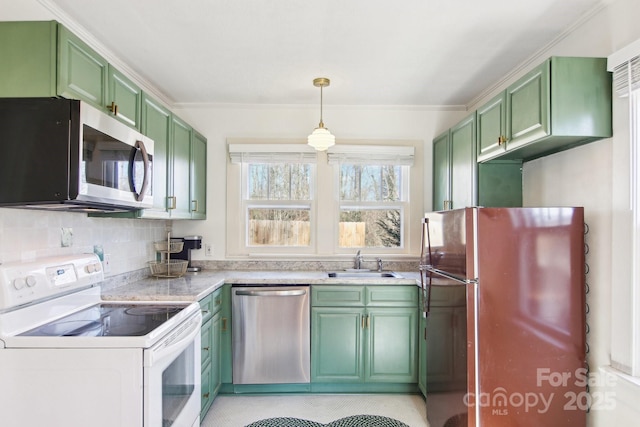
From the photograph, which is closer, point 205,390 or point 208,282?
point 205,390

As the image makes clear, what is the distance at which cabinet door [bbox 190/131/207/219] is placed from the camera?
3.17 metres

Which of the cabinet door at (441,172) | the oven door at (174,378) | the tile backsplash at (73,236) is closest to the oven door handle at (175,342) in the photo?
the oven door at (174,378)

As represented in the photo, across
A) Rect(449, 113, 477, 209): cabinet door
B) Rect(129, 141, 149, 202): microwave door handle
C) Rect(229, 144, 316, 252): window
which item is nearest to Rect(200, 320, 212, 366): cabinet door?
Rect(129, 141, 149, 202): microwave door handle

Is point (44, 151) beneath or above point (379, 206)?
above

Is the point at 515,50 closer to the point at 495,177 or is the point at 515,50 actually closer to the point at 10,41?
the point at 495,177

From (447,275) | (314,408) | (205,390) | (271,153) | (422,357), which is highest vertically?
(271,153)

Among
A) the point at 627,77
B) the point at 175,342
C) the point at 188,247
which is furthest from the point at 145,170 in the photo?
the point at 627,77

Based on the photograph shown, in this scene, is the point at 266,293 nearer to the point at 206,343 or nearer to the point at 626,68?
the point at 206,343

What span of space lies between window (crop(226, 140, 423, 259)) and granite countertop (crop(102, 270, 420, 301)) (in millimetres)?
357

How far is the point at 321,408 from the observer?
2.76 m

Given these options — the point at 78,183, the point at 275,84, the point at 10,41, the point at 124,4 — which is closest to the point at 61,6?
the point at 124,4

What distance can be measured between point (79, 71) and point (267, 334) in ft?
6.86

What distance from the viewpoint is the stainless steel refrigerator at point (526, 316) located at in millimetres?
1905

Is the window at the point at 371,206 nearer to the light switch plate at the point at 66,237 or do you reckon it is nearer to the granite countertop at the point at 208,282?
the granite countertop at the point at 208,282
